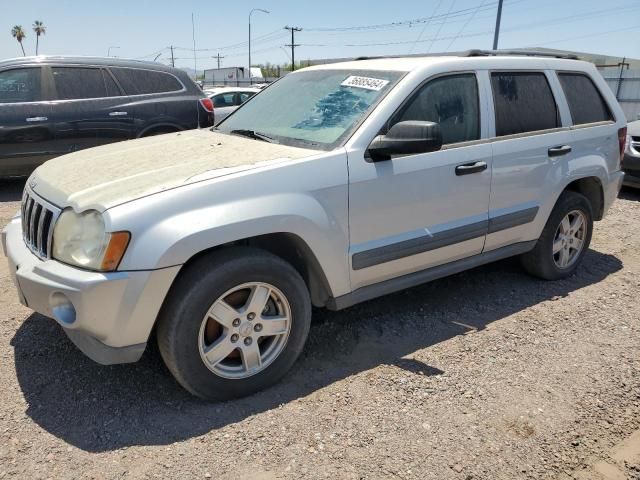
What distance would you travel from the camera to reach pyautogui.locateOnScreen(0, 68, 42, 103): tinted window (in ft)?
23.1

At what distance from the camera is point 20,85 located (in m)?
7.13

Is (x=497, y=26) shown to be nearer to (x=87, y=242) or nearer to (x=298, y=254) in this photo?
(x=298, y=254)

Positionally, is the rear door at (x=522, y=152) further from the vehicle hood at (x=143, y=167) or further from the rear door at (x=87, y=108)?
the rear door at (x=87, y=108)

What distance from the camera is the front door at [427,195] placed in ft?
10.5

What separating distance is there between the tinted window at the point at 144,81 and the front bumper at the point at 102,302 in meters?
5.59

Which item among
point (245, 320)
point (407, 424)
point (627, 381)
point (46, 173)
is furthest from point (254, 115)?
point (627, 381)

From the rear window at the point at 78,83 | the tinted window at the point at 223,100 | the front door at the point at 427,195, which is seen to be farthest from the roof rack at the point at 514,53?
the tinted window at the point at 223,100

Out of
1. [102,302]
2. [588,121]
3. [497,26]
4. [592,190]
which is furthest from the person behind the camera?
[497,26]

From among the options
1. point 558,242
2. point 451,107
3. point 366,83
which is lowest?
point 558,242

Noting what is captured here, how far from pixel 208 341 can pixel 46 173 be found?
1.44m

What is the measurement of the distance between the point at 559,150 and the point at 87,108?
587 centimetres

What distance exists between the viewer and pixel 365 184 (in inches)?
124

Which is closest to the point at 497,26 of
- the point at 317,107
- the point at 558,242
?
the point at 558,242

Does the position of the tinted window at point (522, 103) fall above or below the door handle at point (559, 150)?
above
